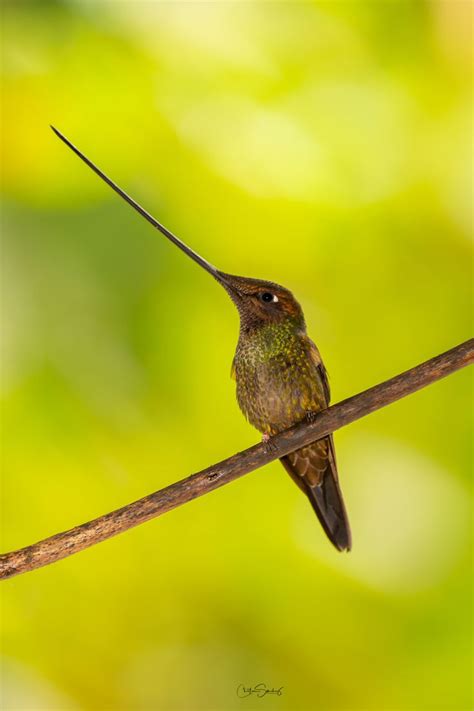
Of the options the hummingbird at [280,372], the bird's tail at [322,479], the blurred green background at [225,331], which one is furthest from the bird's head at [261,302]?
the blurred green background at [225,331]

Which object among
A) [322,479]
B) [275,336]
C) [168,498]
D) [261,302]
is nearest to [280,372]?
[275,336]

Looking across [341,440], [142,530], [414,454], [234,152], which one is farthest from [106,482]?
[234,152]

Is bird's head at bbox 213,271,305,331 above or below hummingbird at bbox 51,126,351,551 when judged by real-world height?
above

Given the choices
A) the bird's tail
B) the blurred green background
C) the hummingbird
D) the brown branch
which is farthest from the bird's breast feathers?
the blurred green background

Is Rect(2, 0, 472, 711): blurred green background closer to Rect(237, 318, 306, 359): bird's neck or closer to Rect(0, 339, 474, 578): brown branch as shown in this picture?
Rect(237, 318, 306, 359): bird's neck

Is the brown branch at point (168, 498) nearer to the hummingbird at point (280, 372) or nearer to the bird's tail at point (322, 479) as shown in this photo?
the hummingbird at point (280, 372)

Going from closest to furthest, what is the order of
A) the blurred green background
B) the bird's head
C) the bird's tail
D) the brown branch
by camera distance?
the brown branch
the bird's head
the bird's tail
the blurred green background

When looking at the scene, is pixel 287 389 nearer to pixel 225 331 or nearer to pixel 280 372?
pixel 280 372

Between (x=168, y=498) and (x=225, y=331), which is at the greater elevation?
(x=225, y=331)
